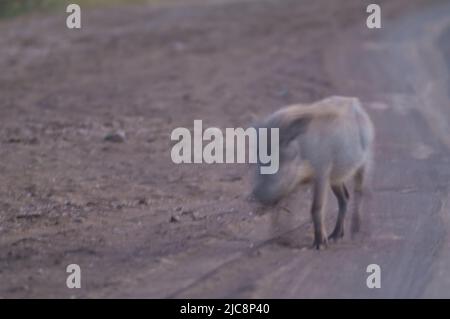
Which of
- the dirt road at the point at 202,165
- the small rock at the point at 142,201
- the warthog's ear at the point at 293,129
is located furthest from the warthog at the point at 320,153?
the small rock at the point at 142,201

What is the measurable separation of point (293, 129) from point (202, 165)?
378cm

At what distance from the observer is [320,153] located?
751 cm

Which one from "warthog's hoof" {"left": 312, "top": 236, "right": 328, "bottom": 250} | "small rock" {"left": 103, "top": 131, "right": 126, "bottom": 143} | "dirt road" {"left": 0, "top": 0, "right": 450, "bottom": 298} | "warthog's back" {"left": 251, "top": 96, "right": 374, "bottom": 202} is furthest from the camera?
"small rock" {"left": 103, "top": 131, "right": 126, "bottom": 143}

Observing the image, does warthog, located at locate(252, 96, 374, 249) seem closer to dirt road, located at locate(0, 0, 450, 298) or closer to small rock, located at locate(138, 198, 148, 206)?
dirt road, located at locate(0, 0, 450, 298)

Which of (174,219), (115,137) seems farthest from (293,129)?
(115,137)

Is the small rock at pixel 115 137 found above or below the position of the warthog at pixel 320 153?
above

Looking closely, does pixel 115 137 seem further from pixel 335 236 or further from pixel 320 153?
pixel 320 153

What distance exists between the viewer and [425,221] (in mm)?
8430

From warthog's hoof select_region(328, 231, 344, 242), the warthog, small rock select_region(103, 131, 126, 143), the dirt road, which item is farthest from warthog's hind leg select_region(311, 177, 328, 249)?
small rock select_region(103, 131, 126, 143)

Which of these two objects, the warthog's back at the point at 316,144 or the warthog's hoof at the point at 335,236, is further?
the warthog's hoof at the point at 335,236

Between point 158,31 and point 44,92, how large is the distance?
23.4 ft

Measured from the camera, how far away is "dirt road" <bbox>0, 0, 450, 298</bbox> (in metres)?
7.16

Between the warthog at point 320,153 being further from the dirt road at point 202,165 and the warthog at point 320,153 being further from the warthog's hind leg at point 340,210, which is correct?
the dirt road at point 202,165

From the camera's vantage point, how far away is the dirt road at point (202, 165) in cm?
716
